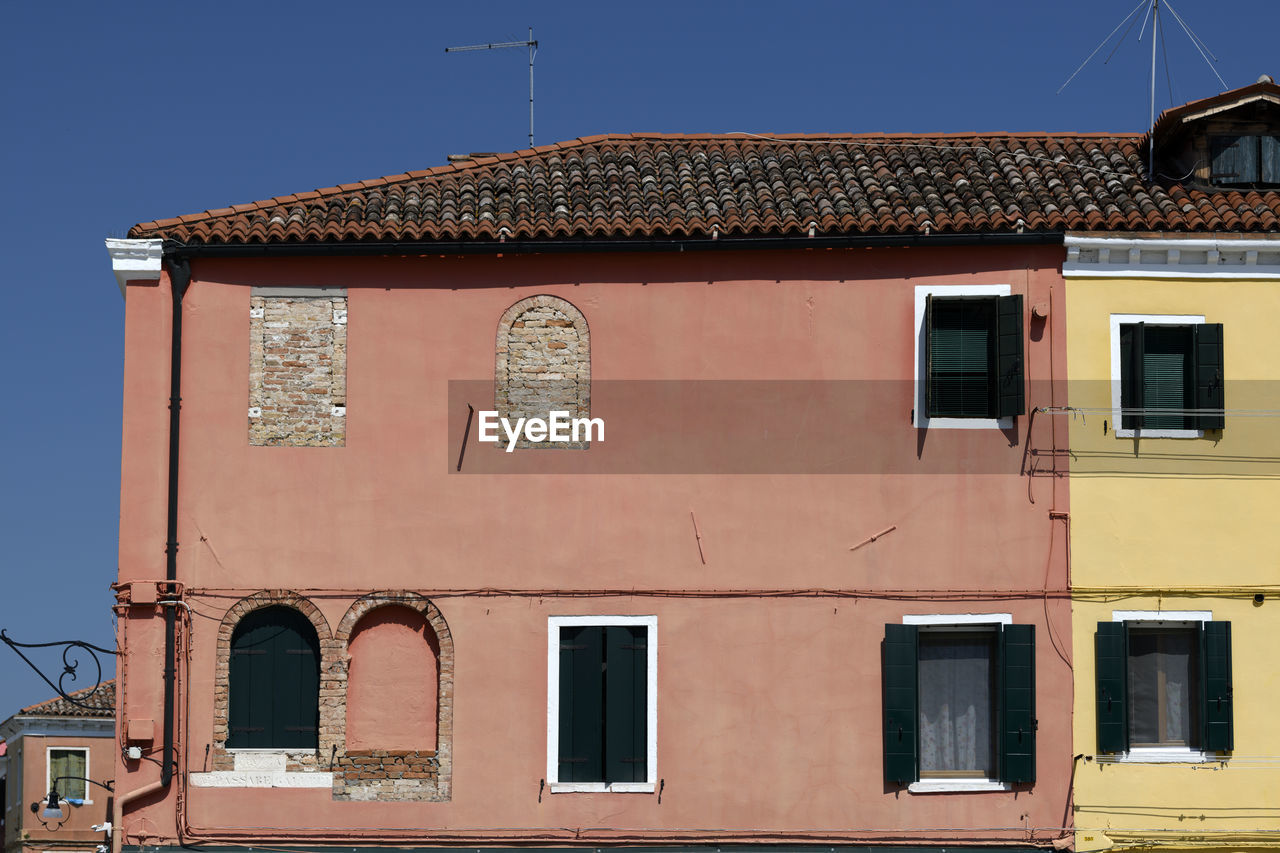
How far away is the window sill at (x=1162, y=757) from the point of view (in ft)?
51.0

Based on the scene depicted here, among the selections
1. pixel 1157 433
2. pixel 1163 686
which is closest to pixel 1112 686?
pixel 1163 686

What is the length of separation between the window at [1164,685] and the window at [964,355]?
2512 millimetres

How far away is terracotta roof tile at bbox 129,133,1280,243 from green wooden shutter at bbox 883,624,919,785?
4.22 m

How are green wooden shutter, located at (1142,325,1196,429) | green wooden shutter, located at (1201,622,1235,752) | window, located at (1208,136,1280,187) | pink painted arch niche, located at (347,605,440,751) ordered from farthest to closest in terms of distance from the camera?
window, located at (1208,136,1280,187)
green wooden shutter, located at (1142,325,1196,429)
pink painted arch niche, located at (347,605,440,751)
green wooden shutter, located at (1201,622,1235,752)

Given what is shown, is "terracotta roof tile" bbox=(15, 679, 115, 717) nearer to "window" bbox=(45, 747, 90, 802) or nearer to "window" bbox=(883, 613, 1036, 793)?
"window" bbox=(45, 747, 90, 802)

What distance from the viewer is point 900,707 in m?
15.4

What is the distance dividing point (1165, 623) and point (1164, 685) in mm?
674

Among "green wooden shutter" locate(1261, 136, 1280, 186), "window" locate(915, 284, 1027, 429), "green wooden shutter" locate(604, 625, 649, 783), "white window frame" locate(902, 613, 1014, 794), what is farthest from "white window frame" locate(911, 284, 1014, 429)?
"green wooden shutter" locate(1261, 136, 1280, 186)

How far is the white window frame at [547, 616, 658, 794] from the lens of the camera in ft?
50.7

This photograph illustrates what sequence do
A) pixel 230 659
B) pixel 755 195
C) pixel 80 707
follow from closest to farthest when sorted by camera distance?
pixel 230 659, pixel 755 195, pixel 80 707

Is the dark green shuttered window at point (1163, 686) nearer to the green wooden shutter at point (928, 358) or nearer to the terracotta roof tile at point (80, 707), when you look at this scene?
the green wooden shutter at point (928, 358)

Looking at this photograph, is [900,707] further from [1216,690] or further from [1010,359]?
[1010,359]

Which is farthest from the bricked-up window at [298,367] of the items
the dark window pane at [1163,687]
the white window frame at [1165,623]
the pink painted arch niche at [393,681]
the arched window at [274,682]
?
the dark window pane at [1163,687]

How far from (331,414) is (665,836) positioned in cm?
546
